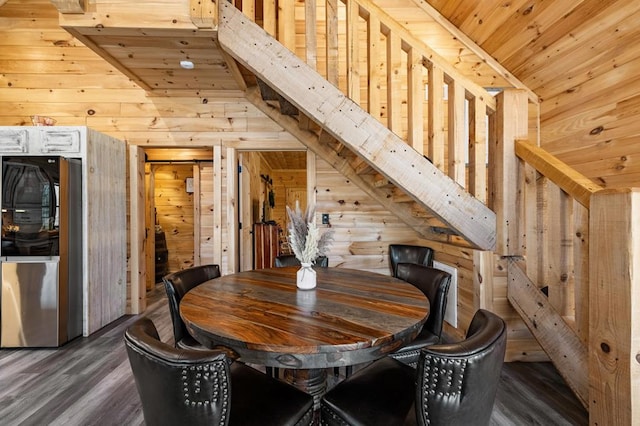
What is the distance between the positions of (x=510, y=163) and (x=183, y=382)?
2.38 metres

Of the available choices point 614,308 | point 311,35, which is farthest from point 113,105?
point 614,308

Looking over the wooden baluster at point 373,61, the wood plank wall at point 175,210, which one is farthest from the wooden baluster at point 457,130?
the wood plank wall at point 175,210

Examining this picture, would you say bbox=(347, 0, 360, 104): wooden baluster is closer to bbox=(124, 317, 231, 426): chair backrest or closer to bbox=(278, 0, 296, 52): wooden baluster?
bbox=(278, 0, 296, 52): wooden baluster

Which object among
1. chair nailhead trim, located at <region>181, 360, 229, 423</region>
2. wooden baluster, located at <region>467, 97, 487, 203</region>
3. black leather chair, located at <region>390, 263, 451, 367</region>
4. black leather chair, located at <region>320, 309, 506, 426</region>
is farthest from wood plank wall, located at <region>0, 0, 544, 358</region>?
chair nailhead trim, located at <region>181, 360, 229, 423</region>

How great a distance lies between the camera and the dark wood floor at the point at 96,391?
1723 millimetres

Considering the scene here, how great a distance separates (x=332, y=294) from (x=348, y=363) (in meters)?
0.56

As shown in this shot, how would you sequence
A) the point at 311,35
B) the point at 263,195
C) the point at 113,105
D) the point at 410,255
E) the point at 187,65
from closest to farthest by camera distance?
the point at 311,35 → the point at 187,65 → the point at 410,255 → the point at 113,105 → the point at 263,195

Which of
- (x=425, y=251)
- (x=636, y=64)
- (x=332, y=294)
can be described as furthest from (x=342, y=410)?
(x=636, y=64)

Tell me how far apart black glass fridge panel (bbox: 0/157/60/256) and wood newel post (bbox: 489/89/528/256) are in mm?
3723

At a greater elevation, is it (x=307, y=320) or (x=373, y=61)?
(x=373, y=61)

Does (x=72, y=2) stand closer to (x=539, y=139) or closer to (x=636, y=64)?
(x=636, y=64)

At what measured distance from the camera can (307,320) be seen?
1.19m

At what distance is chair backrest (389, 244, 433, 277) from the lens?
9.87ft

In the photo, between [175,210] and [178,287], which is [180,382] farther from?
[175,210]
